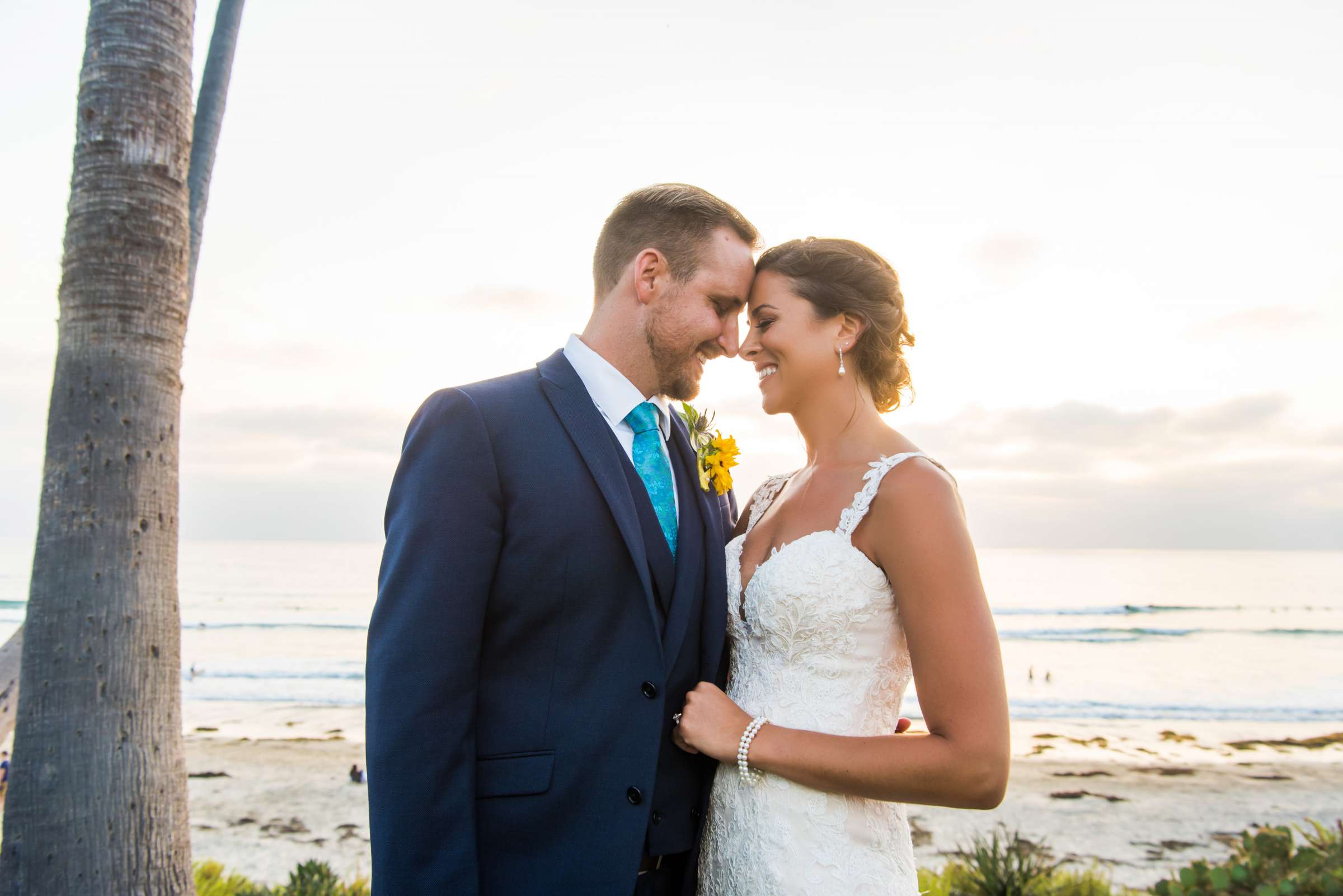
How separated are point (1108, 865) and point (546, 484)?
929cm

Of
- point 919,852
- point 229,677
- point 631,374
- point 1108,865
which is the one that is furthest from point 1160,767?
point 229,677

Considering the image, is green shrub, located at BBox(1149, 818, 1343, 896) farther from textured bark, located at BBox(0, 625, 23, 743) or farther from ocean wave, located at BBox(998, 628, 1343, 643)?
ocean wave, located at BBox(998, 628, 1343, 643)

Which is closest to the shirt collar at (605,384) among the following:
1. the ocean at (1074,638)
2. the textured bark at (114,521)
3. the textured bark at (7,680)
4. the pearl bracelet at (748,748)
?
the pearl bracelet at (748,748)

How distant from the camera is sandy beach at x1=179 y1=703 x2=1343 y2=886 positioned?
9273 millimetres

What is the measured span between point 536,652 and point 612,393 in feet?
2.66

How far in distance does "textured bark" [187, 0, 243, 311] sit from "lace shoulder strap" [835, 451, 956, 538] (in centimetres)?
393

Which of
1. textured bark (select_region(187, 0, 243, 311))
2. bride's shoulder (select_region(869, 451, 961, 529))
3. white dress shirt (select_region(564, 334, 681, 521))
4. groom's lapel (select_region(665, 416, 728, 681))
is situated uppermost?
textured bark (select_region(187, 0, 243, 311))

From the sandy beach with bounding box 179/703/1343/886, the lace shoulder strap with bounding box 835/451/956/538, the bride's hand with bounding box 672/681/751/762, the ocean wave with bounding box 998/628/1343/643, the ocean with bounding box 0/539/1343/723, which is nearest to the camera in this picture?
the bride's hand with bounding box 672/681/751/762

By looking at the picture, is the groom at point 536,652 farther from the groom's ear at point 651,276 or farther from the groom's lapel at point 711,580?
the groom's ear at point 651,276

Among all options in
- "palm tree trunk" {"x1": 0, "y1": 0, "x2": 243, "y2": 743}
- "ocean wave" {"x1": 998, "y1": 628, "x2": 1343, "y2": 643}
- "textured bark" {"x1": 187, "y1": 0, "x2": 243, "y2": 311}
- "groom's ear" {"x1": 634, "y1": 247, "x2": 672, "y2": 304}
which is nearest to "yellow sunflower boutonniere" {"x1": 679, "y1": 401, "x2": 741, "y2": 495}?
"groom's ear" {"x1": 634, "y1": 247, "x2": 672, "y2": 304}

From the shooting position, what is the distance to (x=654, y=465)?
2598 mm

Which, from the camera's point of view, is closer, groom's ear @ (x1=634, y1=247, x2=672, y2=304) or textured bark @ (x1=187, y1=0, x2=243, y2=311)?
groom's ear @ (x1=634, y1=247, x2=672, y2=304)

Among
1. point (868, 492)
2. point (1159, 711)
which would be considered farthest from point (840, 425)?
point (1159, 711)

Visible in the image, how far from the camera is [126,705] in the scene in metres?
3.33
